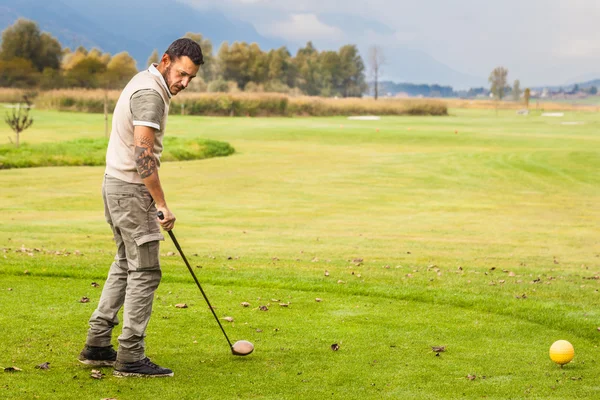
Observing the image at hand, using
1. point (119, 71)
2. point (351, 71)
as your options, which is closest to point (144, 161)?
point (119, 71)

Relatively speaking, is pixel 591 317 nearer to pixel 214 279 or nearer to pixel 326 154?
pixel 214 279

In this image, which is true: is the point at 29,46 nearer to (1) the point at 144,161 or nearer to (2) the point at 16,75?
(2) the point at 16,75

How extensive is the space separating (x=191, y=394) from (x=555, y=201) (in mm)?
22019

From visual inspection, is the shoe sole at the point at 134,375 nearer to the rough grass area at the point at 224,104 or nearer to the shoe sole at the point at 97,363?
the shoe sole at the point at 97,363

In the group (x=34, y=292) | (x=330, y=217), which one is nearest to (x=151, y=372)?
(x=34, y=292)

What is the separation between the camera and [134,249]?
19.7 feet

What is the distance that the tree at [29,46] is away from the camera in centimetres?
10569

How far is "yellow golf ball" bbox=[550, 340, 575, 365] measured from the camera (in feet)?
20.9

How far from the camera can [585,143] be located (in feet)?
174

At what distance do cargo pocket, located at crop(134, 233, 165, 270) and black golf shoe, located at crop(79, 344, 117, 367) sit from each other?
2.61 ft

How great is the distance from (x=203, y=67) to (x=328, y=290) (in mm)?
123809

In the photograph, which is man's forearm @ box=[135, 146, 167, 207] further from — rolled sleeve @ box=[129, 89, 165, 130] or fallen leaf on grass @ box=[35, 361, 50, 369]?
fallen leaf on grass @ box=[35, 361, 50, 369]

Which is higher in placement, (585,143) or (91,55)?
(91,55)

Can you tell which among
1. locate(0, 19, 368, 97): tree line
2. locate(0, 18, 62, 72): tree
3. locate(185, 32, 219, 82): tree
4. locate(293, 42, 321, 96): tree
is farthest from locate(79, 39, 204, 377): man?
locate(293, 42, 321, 96): tree
